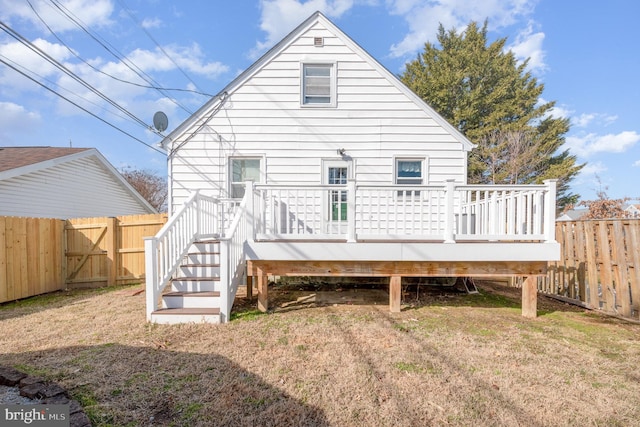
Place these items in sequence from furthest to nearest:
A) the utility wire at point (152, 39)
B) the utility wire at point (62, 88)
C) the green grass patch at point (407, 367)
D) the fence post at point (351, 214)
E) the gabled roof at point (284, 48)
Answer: the utility wire at point (152, 39) → the gabled roof at point (284, 48) → the utility wire at point (62, 88) → the fence post at point (351, 214) → the green grass patch at point (407, 367)

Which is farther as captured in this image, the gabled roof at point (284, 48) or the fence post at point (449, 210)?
the gabled roof at point (284, 48)

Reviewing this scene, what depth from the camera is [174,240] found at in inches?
178

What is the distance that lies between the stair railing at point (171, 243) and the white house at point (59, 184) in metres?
6.32

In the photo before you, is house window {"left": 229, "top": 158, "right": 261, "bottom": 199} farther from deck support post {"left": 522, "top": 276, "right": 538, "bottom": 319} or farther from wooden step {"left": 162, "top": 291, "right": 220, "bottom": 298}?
deck support post {"left": 522, "top": 276, "right": 538, "bottom": 319}

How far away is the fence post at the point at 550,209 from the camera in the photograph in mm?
4359

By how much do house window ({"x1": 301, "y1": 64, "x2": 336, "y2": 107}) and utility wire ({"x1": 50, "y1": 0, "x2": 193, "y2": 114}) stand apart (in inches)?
192

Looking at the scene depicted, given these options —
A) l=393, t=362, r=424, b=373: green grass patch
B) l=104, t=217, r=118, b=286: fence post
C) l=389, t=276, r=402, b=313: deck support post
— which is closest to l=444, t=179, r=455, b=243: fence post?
l=389, t=276, r=402, b=313: deck support post

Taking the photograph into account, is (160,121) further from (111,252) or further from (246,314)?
(246,314)

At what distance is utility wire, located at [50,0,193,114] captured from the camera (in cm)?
604

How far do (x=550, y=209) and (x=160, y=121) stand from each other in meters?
8.60

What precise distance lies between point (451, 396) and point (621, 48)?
57.7 feet

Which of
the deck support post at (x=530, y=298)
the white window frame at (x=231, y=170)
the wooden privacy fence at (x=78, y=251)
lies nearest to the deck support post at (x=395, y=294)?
the deck support post at (x=530, y=298)

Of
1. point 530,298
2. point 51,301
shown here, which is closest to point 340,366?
point 530,298

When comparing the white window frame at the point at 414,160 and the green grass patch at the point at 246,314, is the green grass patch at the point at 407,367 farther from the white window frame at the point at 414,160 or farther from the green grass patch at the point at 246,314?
the white window frame at the point at 414,160
